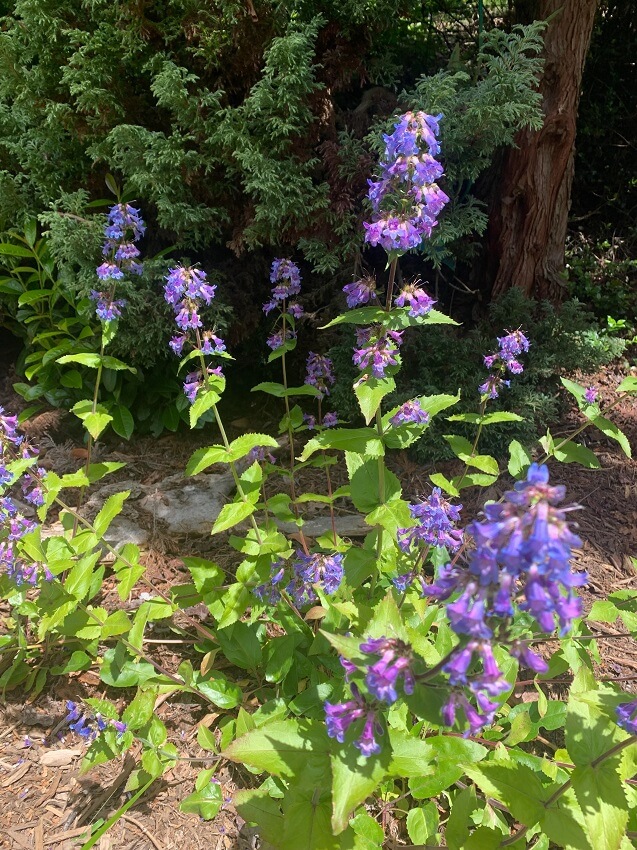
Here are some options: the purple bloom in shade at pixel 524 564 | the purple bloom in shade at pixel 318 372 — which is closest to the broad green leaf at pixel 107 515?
the purple bloom in shade at pixel 318 372

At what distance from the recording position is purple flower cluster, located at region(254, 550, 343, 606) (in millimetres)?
2549

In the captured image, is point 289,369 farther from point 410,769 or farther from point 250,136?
point 410,769

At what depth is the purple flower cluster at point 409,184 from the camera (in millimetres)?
1844

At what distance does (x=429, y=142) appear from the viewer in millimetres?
1862

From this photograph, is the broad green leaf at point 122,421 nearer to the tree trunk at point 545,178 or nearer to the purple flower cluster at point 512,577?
the tree trunk at point 545,178

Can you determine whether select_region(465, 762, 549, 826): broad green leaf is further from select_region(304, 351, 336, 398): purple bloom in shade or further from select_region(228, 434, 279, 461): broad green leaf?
select_region(304, 351, 336, 398): purple bloom in shade

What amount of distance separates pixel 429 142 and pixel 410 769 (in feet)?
6.10

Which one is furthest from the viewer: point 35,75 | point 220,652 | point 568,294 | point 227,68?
point 568,294

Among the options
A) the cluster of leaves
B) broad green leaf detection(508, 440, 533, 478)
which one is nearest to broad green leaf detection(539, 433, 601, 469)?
the cluster of leaves

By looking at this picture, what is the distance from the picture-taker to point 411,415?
7.66ft

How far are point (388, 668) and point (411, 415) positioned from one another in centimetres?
118

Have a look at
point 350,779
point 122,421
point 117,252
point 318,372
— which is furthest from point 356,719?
point 122,421

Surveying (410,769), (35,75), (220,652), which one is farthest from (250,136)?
(410,769)

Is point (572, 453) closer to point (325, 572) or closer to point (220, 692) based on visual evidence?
point (325, 572)
